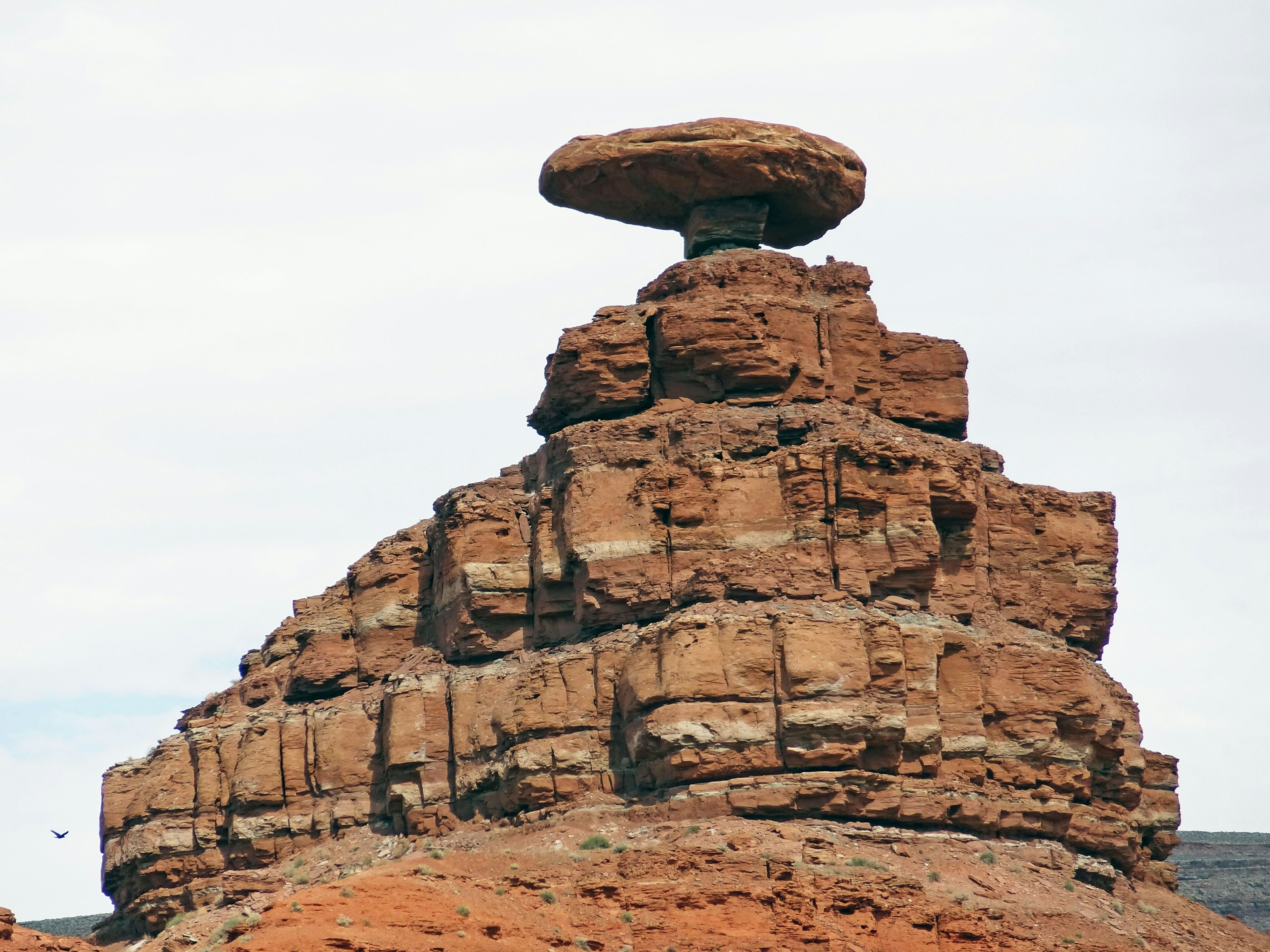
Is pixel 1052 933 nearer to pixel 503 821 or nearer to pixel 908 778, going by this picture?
pixel 908 778

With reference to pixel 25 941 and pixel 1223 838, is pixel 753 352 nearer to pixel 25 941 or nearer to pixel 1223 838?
pixel 25 941

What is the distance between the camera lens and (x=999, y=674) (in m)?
60.3

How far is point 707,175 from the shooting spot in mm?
65938

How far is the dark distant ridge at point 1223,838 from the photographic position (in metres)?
114

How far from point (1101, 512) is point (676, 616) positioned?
14259 millimetres

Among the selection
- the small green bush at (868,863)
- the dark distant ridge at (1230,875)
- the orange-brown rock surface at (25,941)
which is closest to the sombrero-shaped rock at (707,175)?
the small green bush at (868,863)

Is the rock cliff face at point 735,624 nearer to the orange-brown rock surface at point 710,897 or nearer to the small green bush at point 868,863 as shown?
the orange-brown rock surface at point 710,897

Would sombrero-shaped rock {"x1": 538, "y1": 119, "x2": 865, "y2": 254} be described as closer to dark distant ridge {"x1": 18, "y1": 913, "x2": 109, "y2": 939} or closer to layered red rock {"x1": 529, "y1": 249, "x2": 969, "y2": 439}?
layered red rock {"x1": 529, "y1": 249, "x2": 969, "y2": 439}

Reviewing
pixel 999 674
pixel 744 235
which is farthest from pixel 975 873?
pixel 744 235

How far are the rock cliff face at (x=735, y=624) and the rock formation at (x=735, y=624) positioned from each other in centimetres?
8

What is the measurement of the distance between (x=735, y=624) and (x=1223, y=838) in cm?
6594

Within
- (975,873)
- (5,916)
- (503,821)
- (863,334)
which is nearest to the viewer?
(5,916)

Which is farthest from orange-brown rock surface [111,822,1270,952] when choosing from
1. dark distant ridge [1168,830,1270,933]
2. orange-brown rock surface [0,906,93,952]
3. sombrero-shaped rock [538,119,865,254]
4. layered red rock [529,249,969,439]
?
dark distant ridge [1168,830,1270,933]

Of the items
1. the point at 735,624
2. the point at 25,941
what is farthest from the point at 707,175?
the point at 25,941
